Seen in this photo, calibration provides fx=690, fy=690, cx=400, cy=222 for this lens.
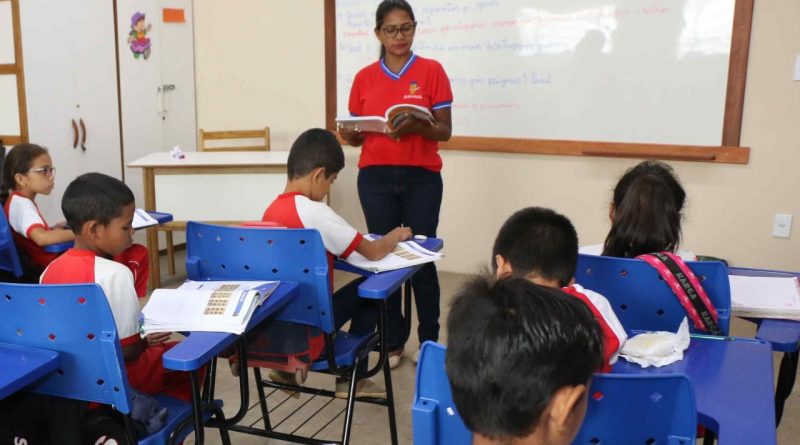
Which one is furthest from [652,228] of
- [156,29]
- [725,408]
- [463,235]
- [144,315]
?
[156,29]

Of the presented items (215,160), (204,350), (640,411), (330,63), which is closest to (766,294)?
(640,411)

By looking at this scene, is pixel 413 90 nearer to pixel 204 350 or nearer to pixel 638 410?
pixel 204 350

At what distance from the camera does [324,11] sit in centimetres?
441

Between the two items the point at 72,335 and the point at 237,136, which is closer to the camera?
the point at 72,335

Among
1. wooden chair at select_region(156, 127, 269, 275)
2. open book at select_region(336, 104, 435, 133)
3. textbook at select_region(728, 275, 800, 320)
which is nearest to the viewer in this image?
textbook at select_region(728, 275, 800, 320)

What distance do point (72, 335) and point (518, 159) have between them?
309cm

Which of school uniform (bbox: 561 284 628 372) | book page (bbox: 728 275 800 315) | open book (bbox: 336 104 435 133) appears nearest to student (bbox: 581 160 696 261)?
book page (bbox: 728 275 800 315)

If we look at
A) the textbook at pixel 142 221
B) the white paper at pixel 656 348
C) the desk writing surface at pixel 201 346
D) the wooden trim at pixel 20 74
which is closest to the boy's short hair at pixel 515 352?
the white paper at pixel 656 348

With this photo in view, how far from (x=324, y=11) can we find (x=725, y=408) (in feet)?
12.5

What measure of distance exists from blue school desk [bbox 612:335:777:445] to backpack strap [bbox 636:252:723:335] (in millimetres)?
83

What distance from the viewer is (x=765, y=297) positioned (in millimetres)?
1654

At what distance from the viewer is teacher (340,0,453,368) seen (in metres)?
2.68

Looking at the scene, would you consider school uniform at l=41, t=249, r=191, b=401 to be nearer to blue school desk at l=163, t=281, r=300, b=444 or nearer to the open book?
blue school desk at l=163, t=281, r=300, b=444

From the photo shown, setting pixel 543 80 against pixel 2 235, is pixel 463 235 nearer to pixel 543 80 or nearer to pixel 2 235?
pixel 543 80
